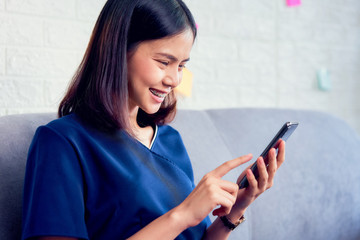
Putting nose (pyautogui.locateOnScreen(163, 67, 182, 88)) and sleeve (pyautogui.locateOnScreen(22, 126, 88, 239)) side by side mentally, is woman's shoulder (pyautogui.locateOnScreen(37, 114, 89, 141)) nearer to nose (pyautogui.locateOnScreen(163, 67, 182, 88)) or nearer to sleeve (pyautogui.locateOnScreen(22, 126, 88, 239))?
sleeve (pyautogui.locateOnScreen(22, 126, 88, 239))

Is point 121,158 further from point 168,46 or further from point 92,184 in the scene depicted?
point 168,46

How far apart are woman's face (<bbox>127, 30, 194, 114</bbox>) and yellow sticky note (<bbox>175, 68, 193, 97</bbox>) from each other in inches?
26.2

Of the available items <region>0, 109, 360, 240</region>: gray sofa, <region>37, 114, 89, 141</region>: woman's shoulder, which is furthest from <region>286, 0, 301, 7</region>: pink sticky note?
<region>37, 114, 89, 141</region>: woman's shoulder

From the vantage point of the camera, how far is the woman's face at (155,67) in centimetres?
94

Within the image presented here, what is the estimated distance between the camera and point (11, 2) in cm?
136

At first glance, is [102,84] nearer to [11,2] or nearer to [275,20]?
[11,2]

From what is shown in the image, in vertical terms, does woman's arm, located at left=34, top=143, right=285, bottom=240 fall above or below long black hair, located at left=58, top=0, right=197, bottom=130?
below

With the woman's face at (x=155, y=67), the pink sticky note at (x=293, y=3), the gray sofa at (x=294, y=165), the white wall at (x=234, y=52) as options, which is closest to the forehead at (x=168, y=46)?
the woman's face at (x=155, y=67)

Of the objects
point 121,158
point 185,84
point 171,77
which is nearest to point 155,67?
point 171,77

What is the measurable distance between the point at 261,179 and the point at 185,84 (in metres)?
0.79

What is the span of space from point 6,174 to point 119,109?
275mm

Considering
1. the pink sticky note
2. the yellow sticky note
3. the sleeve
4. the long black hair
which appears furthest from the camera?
the pink sticky note

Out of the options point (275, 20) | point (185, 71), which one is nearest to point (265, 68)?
point (275, 20)

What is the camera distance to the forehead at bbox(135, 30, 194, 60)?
3.09 feet
